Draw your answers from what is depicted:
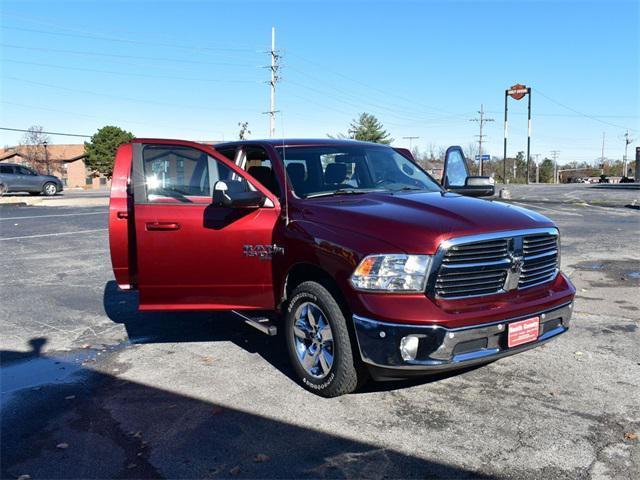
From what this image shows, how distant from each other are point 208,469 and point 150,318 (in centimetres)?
343

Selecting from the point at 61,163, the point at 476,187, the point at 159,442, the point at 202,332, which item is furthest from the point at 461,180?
the point at 61,163

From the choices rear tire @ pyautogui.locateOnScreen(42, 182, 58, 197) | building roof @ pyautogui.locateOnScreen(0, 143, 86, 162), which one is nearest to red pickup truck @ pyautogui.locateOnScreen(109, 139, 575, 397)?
rear tire @ pyautogui.locateOnScreen(42, 182, 58, 197)

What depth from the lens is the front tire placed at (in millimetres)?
3727

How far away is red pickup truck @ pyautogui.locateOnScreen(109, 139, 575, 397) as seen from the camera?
3490 millimetres

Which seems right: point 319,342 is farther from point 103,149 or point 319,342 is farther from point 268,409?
point 103,149

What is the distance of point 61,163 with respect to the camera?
7112cm

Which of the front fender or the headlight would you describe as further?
the front fender

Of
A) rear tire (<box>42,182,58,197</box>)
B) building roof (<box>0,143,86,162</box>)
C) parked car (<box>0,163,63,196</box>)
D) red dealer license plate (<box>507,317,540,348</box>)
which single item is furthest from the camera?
building roof (<box>0,143,86,162</box>)

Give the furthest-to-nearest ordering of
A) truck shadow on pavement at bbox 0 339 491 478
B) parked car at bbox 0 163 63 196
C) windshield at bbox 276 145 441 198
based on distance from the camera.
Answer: parked car at bbox 0 163 63 196
windshield at bbox 276 145 441 198
truck shadow on pavement at bbox 0 339 491 478

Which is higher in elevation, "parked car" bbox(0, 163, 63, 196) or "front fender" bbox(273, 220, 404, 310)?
"parked car" bbox(0, 163, 63, 196)

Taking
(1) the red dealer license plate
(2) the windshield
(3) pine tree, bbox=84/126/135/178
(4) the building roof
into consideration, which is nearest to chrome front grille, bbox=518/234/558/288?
(1) the red dealer license plate

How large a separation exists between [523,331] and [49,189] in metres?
31.4

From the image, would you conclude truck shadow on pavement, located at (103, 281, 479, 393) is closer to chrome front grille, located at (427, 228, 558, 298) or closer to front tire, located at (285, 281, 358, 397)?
front tire, located at (285, 281, 358, 397)

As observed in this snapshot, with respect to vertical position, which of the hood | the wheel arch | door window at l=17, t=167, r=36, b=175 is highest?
door window at l=17, t=167, r=36, b=175
